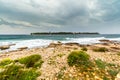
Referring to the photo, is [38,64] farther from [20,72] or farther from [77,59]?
[77,59]

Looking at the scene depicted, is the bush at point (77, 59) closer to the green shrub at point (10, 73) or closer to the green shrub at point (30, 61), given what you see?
the green shrub at point (30, 61)

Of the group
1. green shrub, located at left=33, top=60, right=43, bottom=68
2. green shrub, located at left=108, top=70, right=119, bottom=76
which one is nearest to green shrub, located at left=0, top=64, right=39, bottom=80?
green shrub, located at left=33, top=60, right=43, bottom=68

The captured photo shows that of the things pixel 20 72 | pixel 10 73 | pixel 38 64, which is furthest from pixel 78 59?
pixel 10 73

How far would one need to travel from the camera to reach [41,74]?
233 inches

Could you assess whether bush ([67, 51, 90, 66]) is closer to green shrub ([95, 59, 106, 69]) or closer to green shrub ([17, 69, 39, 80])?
green shrub ([95, 59, 106, 69])

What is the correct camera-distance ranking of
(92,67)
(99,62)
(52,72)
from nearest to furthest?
1. (52,72)
2. (92,67)
3. (99,62)

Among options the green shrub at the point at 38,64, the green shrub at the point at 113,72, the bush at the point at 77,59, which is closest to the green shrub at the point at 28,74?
the green shrub at the point at 38,64

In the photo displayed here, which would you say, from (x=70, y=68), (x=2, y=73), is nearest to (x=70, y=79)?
(x=70, y=68)

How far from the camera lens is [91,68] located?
21.3ft

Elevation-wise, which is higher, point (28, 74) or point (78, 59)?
point (78, 59)

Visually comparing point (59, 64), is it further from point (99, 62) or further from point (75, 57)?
point (99, 62)

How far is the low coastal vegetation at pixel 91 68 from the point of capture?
236 inches

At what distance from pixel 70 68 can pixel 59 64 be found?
50 centimetres

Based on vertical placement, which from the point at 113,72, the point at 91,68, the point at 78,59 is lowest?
the point at 113,72
